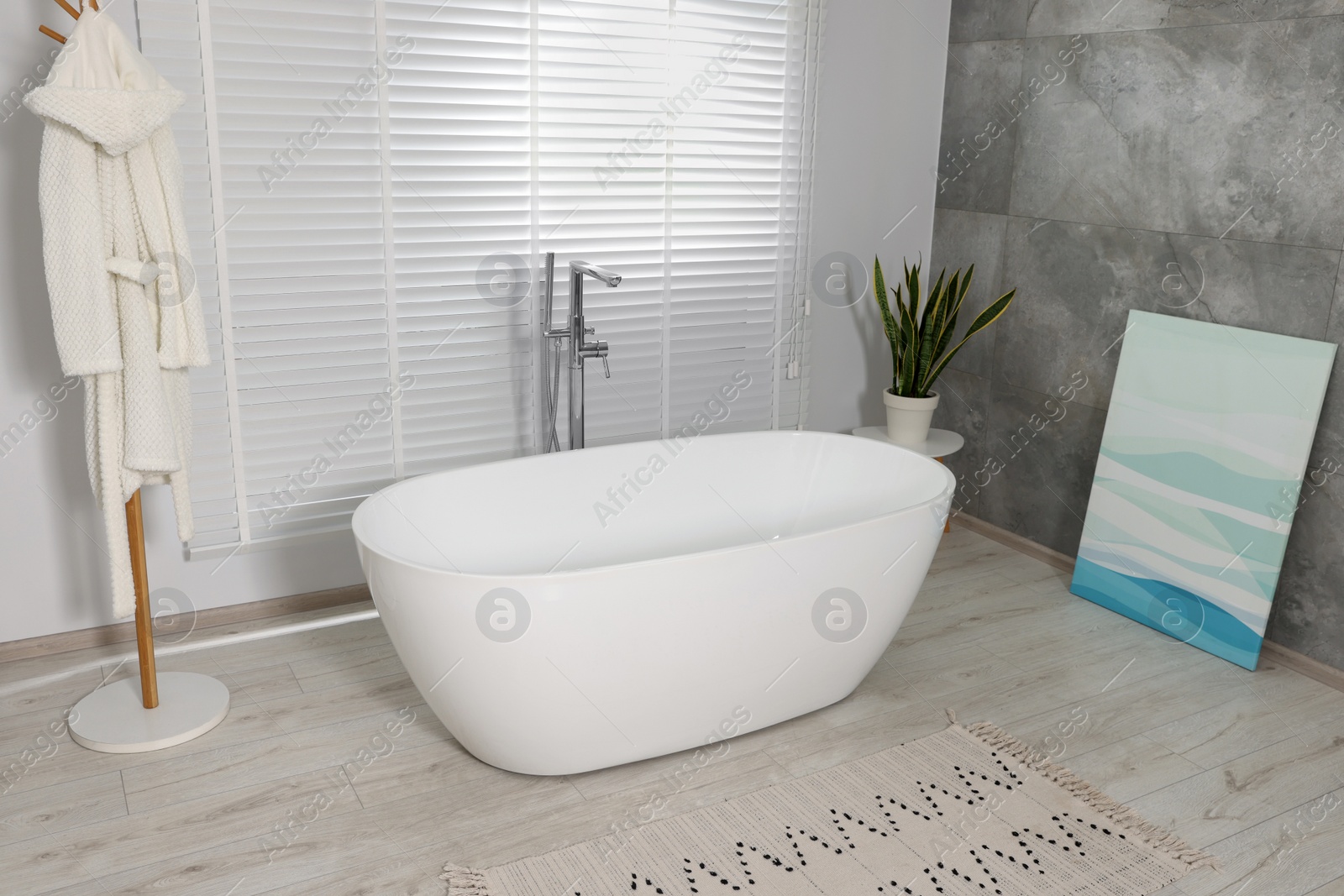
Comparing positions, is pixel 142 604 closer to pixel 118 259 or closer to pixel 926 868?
pixel 118 259

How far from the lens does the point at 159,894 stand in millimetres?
1986

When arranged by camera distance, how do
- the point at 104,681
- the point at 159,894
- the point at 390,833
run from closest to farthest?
the point at 159,894 < the point at 390,833 < the point at 104,681

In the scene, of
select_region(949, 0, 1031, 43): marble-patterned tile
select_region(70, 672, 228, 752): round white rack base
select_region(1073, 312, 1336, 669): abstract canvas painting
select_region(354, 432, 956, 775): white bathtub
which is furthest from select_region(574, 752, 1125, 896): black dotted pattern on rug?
select_region(949, 0, 1031, 43): marble-patterned tile

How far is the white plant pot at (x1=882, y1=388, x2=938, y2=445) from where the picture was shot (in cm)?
364

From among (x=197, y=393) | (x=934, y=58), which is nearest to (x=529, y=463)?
(x=197, y=393)

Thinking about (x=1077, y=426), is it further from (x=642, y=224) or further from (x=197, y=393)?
(x=197, y=393)

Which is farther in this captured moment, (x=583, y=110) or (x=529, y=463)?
(x=583, y=110)

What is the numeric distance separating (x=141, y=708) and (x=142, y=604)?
28 cm

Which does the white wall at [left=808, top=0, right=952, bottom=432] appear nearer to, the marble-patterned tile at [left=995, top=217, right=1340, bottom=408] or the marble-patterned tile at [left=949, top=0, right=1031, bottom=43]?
the marble-patterned tile at [left=949, top=0, right=1031, bottom=43]

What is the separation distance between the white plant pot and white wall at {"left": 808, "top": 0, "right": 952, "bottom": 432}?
0.92ft

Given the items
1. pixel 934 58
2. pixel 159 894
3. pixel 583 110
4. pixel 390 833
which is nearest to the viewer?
pixel 159 894

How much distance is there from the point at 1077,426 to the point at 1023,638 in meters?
0.82

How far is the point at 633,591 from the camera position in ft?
7.03

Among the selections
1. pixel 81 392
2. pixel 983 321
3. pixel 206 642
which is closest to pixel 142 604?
pixel 206 642
